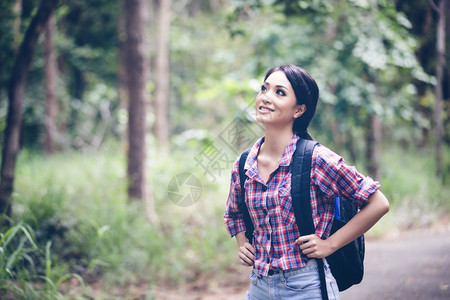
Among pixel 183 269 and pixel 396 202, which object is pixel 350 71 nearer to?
pixel 396 202

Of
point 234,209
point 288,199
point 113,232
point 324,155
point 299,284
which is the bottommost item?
point 113,232

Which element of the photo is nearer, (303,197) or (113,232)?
(303,197)

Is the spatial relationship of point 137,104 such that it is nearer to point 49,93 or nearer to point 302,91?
point 302,91

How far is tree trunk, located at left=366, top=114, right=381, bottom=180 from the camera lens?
7.85m

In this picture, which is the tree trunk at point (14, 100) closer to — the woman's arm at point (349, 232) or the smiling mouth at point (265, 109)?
the smiling mouth at point (265, 109)

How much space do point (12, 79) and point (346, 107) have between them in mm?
5154

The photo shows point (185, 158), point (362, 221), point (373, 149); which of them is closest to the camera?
point (362, 221)

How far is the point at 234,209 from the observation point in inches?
76.9

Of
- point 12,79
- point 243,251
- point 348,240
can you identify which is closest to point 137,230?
point 12,79

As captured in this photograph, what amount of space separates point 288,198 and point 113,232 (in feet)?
12.7

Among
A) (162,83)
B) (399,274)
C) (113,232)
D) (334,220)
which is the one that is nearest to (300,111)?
(334,220)

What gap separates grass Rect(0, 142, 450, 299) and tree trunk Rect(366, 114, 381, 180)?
429mm

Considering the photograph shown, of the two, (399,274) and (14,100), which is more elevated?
(14,100)

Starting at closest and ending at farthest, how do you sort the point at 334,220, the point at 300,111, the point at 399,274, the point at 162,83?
the point at 334,220, the point at 300,111, the point at 399,274, the point at 162,83
